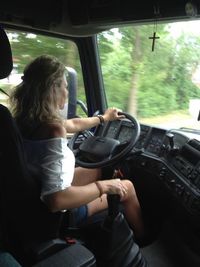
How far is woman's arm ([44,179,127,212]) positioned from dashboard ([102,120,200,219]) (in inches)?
18.0

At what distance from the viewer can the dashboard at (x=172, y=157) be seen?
2.06m

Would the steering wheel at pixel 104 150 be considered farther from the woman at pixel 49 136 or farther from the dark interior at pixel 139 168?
the woman at pixel 49 136

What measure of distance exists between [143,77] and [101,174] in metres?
0.86

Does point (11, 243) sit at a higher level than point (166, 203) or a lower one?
higher

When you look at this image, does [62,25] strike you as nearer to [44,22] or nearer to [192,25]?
[44,22]

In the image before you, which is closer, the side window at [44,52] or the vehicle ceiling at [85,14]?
the vehicle ceiling at [85,14]

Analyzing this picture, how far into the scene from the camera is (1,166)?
1539 mm

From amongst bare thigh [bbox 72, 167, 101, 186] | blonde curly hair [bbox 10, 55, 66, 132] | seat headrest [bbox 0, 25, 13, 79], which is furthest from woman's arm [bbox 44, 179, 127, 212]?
bare thigh [bbox 72, 167, 101, 186]

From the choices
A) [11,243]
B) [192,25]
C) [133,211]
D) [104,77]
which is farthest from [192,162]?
[104,77]

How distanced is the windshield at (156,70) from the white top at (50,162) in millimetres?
1134

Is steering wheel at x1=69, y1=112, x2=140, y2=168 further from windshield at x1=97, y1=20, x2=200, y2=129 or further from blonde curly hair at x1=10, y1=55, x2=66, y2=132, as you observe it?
blonde curly hair at x1=10, y1=55, x2=66, y2=132

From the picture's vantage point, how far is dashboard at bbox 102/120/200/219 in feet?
6.75

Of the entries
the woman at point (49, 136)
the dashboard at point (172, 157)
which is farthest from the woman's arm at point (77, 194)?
the dashboard at point (172, 157)

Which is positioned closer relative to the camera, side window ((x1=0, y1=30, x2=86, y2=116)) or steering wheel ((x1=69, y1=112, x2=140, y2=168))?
steering wheel ((x1=69, y1=112, x2=140, y2=168))
